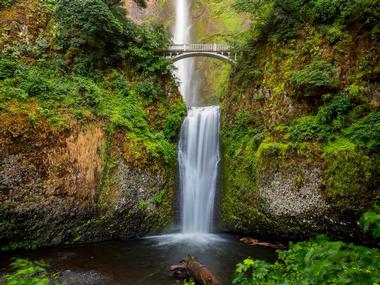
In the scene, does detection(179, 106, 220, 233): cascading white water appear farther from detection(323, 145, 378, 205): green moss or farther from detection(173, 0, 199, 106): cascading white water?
detection(173, 0, 199, 106): cascading white water

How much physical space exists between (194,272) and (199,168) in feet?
22.4

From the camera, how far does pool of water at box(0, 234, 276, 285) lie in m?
8.19

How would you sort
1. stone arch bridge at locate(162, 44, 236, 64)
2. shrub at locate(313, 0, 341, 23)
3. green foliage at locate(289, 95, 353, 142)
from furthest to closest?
stone arch bridge at locate(162, 44, 236, 64) < shrub at locate(313, 0, 341, 23) < green foliage at locate(289, 95, 353, 142)

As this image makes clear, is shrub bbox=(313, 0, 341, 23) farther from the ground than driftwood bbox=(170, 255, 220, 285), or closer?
farther from the ground

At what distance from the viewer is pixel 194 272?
26.2 feet

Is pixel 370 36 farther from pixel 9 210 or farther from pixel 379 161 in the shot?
pixel 9 210

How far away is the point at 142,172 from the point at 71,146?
2.91 meters

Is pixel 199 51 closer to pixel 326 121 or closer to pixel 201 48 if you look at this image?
pixel 201 48

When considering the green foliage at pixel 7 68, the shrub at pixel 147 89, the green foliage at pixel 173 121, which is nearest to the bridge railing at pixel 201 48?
the shrub at pixel 147 89

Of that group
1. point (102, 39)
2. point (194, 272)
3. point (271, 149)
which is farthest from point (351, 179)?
point (102, 39)

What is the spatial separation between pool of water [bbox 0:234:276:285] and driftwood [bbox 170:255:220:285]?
0.28 meters

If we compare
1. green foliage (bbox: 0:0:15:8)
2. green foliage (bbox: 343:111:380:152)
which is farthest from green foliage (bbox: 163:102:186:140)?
green foliage (bbox: 0:0:15:8)

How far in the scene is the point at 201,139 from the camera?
49.4ft

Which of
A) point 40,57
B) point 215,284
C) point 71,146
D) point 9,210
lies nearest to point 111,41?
point 40,57
